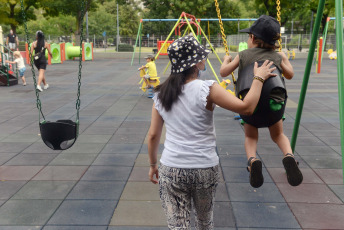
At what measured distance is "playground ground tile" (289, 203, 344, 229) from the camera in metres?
3.19

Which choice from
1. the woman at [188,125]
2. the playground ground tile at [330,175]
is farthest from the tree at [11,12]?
the woman at [188,125]

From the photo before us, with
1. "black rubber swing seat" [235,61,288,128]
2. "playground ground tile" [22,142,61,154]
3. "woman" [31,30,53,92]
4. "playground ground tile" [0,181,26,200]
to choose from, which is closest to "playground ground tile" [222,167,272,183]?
"black rubber swing seat" [235,61,288,128]

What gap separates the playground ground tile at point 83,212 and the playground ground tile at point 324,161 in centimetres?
268

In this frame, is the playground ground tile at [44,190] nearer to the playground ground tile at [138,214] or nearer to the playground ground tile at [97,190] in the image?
the playground ground tile at [97,190]

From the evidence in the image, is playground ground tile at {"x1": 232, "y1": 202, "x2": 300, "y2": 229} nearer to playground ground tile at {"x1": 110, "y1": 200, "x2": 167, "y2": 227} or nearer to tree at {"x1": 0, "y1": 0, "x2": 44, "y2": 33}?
playground ground tile at {"x1": 110, "y1": 200, "x2": 167, "y2": 227}

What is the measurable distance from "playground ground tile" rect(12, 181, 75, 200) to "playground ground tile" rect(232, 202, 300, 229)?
1790 millimetres

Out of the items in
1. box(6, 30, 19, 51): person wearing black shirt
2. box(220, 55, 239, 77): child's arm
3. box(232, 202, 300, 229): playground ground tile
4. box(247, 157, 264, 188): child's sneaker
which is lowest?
box(232, 202, 300, 229): playground ground tile

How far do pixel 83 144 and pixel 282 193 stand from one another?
10.4ft

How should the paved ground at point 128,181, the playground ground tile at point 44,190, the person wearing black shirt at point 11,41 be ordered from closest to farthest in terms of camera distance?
the paved ground at point 128,181 < the playground ground tile at point 44,190 < the person wearing black shirt at point 11,41

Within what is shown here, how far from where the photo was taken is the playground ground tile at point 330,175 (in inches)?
166

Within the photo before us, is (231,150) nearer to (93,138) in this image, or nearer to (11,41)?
(93,138)

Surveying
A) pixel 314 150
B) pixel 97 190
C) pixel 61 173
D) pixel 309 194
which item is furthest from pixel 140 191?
pixel 314 150

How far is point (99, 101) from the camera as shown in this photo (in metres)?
9.59

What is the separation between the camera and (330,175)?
14.4 ft
